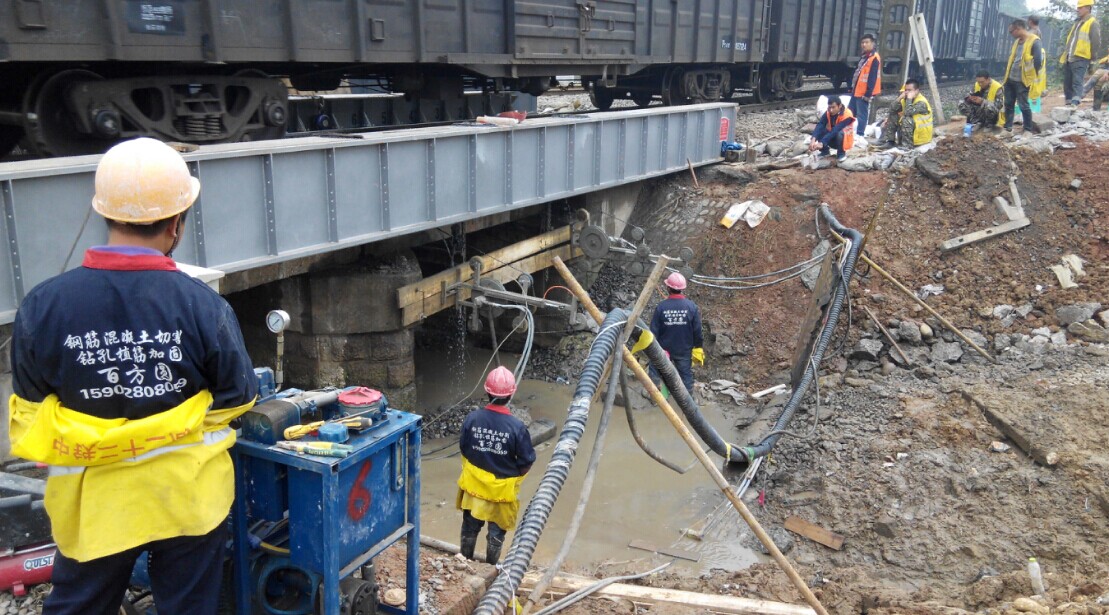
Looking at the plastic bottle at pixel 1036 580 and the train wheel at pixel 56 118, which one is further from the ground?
the train wheel at pixel 56 118

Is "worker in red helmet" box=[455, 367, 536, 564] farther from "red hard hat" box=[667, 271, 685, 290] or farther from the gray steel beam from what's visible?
"red hard hat" box=[667, 271, 685, 290]

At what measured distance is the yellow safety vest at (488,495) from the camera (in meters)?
5.80

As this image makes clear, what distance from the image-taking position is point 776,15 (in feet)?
62.1

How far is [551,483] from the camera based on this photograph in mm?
3859

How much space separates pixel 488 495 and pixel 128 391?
3.66 m

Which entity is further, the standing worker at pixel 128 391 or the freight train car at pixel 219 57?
the freight train car at pixel 219 57

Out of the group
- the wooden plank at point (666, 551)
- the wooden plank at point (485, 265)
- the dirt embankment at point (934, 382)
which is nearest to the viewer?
the dirt embankment at point (934, 382)

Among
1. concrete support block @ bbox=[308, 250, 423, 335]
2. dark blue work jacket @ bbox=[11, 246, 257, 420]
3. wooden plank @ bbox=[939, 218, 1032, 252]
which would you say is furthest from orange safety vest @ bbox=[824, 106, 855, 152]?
dark blue work jacket @ bbox=[11, 246, 257, 420]

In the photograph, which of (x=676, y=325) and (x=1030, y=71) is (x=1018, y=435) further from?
(x=1030, y=71)

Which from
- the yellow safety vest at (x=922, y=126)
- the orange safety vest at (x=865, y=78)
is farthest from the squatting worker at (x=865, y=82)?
the yellow safety vest at (x=922, y=126)

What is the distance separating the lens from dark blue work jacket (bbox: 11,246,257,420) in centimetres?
238

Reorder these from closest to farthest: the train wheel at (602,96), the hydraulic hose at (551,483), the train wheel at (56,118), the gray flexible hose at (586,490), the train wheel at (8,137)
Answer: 1. the hydraulic hose at (551,483)
2. the gray flexible hose at (586,490)
3. the train wheel at (56,118)
4. the train wheel at (8,137)
5. the train wheel at (602,96)

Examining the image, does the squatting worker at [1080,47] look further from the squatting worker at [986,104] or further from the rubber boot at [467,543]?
the rubber boot at [467,543]

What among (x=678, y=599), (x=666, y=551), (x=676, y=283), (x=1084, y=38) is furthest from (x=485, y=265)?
(x=1084, y=38)
